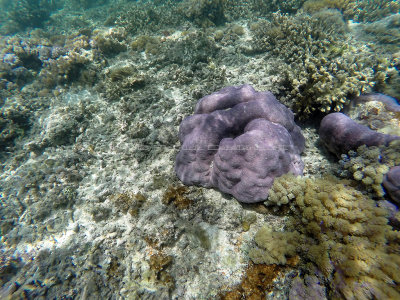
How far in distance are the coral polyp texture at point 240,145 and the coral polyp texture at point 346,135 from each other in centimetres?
55

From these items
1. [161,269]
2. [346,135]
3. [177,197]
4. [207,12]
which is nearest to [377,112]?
[346,135]

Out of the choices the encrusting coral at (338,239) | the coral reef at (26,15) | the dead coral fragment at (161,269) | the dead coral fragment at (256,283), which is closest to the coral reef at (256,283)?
the dead coral fragment at (256,283)

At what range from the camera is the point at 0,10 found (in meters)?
21.9

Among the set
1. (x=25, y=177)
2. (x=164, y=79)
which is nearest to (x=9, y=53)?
(x=25, y=177)

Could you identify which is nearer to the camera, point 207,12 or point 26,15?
point 207,12

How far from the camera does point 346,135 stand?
3705mm

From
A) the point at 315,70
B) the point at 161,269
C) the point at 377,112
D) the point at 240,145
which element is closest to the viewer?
the point at 161,269

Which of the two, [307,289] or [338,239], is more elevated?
[338,239]

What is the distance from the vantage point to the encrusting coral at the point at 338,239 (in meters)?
2.43

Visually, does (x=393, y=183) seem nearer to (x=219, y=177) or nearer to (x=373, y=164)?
(x=373, y=164)

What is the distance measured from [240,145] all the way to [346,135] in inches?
87.9

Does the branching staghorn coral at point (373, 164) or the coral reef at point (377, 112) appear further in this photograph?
the coral reef at point (377, 112)

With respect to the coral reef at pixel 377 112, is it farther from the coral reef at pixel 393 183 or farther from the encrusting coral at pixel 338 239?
the encrusting coral at pixel 338 239

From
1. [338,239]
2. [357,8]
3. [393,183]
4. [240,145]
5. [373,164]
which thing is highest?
[357,8]
